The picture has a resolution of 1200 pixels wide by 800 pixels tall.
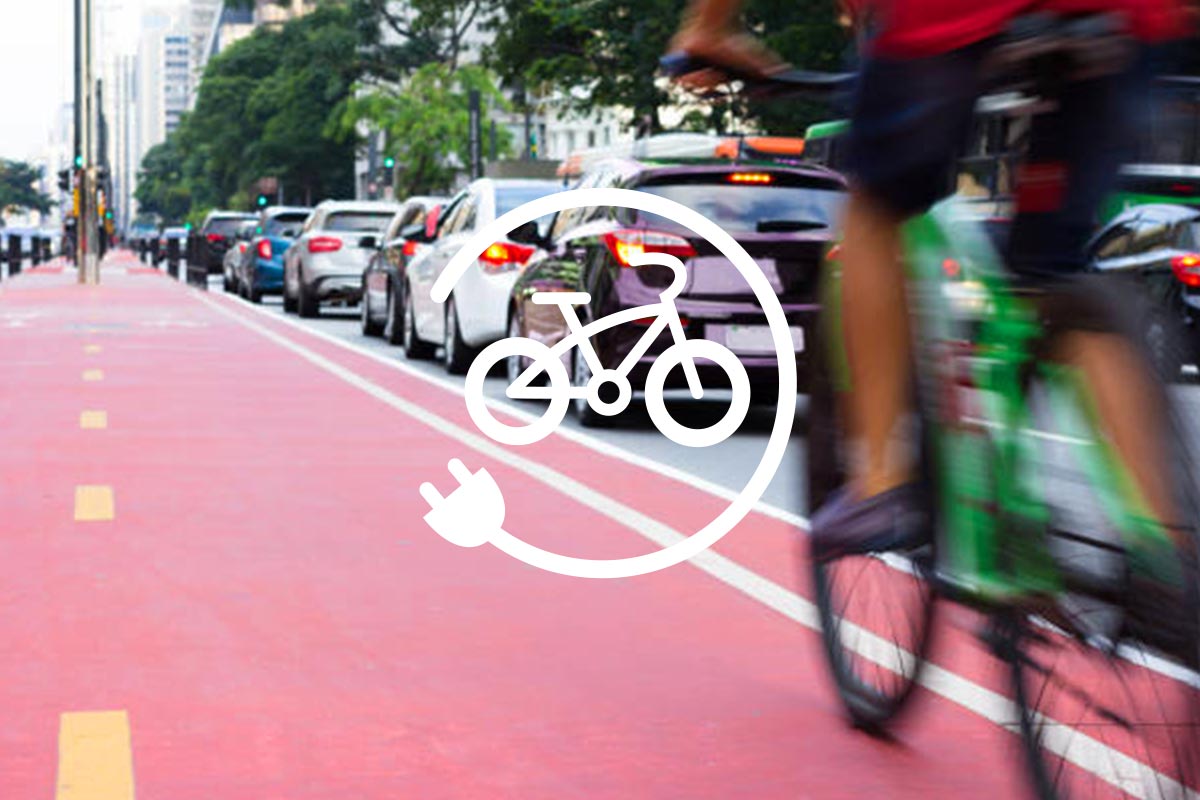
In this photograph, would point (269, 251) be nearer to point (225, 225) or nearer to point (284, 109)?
point (225, 225)

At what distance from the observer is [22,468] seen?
1095 cm

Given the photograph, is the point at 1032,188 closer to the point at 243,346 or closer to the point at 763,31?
the point at 243,346

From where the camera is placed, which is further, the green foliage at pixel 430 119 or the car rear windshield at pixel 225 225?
the green foliage at pixel 430 119

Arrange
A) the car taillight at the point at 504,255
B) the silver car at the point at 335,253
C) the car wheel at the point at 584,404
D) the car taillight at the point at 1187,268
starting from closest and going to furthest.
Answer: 1. the car wheel at the point at 584,404
2. the car taillight at the point at 504,255
3. the car taillight at the point at 1187,268
4. the silver car at the point at 335,253

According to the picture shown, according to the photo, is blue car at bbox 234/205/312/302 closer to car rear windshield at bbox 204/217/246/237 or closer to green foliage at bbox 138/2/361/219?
car rear windshield at bbox 204/217/246/237

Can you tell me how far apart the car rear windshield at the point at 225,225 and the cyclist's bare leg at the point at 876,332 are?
57531 mm

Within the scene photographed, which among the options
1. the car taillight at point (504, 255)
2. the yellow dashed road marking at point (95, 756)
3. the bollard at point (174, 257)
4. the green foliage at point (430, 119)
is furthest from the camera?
the green foliage at point (430, 119)

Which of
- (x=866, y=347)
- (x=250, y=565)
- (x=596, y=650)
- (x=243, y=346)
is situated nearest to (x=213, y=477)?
(x=250, y=565)

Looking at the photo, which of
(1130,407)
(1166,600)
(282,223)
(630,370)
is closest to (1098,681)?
(1166,600)

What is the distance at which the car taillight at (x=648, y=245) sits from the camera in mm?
13164

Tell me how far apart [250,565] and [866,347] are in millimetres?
3593

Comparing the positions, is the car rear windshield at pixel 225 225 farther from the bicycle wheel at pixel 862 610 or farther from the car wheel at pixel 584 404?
the bicycle wheel at pixel 862 610

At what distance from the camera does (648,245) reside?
43.4 ft

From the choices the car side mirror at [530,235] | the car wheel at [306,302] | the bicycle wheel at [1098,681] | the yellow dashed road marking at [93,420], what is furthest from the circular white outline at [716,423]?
the car wheel at [306,302]
